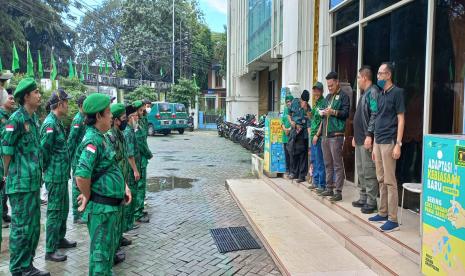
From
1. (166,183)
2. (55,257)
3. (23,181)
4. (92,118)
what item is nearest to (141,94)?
(166,183)

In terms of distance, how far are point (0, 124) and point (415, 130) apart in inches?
210

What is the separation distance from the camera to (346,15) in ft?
23.6

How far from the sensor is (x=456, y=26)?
14.6 ft

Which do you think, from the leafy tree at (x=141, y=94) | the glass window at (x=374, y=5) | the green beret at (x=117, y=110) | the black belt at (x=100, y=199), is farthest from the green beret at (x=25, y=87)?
the leafy tree at (x=141, y=94)

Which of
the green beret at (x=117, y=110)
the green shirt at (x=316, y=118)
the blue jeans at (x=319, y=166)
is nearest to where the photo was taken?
the green beret at (x=117, y=110)

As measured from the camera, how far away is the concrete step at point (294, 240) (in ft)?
13.0

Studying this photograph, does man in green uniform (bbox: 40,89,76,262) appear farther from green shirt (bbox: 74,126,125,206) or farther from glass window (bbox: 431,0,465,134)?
glass window (bbox: 431,0,465,134)

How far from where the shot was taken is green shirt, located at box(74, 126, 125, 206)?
2990 millimetres

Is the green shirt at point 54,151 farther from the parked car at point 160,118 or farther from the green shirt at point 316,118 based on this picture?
the parked car at point 160,118

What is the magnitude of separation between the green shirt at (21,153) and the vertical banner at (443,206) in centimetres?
360

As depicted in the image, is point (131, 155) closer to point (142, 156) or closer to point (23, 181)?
point (142, 156)

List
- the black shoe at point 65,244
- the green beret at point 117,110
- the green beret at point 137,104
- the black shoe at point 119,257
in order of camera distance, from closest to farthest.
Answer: the green beret at point 117,110 < the black shoe at point 119,257 < the black shoe at point 65,244 < the green beret at point 137,104

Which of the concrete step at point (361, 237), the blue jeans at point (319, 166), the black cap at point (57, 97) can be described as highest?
the black cap at point (57, 97)

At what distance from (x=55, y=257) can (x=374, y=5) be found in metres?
5.70
